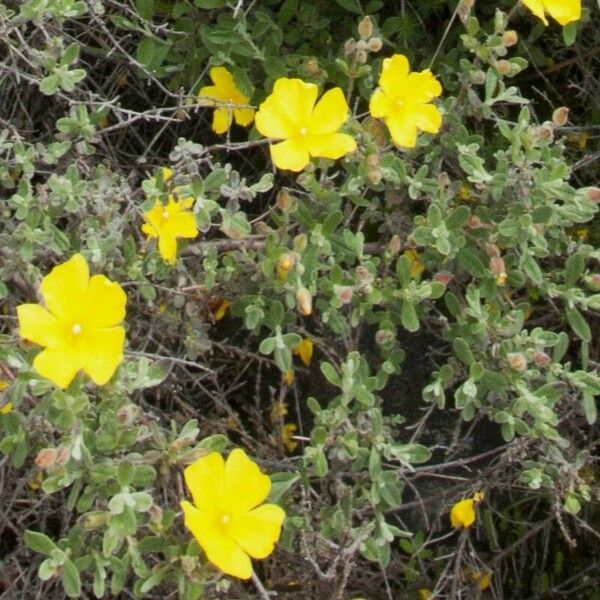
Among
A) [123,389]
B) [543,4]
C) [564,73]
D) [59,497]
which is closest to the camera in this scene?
[123,389]

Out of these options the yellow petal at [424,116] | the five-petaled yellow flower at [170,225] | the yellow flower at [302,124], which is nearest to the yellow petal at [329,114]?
the yellow flower at [302,124]

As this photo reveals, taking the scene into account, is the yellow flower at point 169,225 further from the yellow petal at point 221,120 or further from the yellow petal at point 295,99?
the yellow petal at point 221,120

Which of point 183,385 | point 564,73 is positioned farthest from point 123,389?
point 564,73

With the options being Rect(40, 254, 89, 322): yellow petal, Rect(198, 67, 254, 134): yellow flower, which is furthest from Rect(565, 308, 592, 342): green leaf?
Rect(40, 254, 89, 322): yellow petal

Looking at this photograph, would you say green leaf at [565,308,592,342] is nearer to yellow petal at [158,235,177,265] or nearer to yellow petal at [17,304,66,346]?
yellow petal at [158,235,177,265]

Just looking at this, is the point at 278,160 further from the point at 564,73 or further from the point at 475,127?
the point at 564,73

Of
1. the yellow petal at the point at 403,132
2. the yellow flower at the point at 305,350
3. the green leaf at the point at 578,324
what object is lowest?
the yellow flower at the point at 305,350
